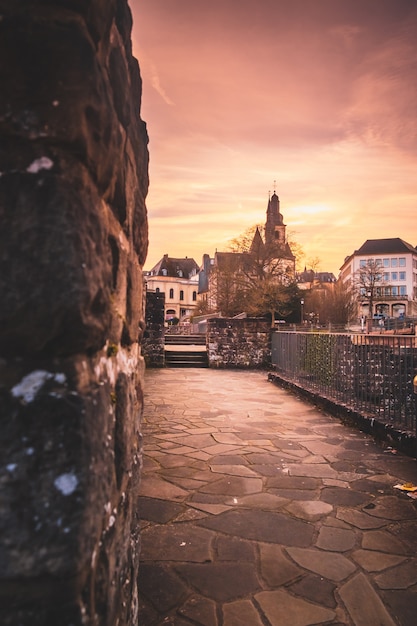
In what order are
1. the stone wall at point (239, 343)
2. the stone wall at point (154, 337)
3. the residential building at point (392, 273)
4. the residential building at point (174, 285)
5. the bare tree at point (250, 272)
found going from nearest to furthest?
the stone wall at point (154, 337) < the stone wall at point (239, 343) < the bare tree at point (250, 272) < the residential building at point (392, 273) < the residential building at point (174, 285)

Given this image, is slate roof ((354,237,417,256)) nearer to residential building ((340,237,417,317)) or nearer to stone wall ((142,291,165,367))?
residential building ((340,237,417,317))

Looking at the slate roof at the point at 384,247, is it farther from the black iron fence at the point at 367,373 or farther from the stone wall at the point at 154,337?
the black iron fence at the point at 367,373

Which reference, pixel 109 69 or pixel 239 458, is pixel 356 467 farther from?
pixel 109 69

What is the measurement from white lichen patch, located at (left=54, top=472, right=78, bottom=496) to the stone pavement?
1.40 metres

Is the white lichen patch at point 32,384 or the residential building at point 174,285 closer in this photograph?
the white lichen patch at point 32,384

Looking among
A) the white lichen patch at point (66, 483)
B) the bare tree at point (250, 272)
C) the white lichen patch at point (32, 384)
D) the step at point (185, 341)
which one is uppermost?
the bare tree at point (250, 272)

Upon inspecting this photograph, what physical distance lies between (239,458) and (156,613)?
254 centimetres

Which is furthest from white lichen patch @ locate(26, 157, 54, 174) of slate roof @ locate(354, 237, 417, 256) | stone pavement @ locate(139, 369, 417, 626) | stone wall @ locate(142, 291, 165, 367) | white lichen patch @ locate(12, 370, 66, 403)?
slate roof @ locate(354, 237, 417, 256)

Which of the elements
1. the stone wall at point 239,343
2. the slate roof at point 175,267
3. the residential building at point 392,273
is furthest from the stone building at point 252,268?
the slate roof at point 175,267

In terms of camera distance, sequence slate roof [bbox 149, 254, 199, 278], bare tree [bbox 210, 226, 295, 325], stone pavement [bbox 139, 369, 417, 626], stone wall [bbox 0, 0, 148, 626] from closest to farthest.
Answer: stone wall [bbox 0, 0, 148, 626], stone pavement [bbox 139, 369, 417, 626], bare tree [bbox 210, 226, 295, 325], slate roof [bbox 149, 254, 199, 278]

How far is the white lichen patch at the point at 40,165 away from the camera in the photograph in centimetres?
92

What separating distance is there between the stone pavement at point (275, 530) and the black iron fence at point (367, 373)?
1.90ft

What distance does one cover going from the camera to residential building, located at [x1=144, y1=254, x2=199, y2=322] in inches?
3386

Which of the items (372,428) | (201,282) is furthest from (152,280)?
(372,428)
